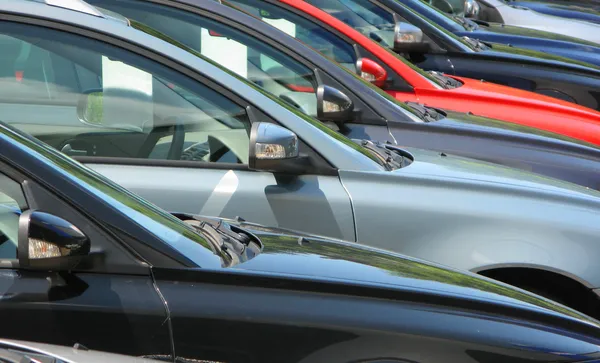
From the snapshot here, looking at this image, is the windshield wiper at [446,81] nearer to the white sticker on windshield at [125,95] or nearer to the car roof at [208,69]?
the car roof at [208,69]

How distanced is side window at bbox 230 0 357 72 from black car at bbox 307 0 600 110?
4.46 feet

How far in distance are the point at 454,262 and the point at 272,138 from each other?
35.2 inches

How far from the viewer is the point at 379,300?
3.02 m

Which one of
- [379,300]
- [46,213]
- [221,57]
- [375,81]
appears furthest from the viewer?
[375,81]

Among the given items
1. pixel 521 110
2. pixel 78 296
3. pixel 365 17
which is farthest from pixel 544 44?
pixel 78 296

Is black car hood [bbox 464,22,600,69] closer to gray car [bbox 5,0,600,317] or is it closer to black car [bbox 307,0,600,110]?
black car [bbox 307,0,600,110]

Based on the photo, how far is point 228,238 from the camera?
3576 millimetres

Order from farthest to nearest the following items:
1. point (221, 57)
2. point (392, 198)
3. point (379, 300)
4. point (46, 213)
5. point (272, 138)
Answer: point (221, 57) < point (392, 198) < point (272, 138) < point (379, 300) < point (46, 213)

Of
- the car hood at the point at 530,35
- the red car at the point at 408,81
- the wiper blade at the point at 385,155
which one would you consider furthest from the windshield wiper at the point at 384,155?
the car hood at the point at 530,35

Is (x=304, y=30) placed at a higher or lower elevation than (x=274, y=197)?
higher

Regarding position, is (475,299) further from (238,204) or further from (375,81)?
(375,81)

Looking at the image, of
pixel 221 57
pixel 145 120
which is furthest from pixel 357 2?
pixel 145 120

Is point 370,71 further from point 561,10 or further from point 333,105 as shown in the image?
point 561,10

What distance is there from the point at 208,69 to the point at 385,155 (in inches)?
40.4
